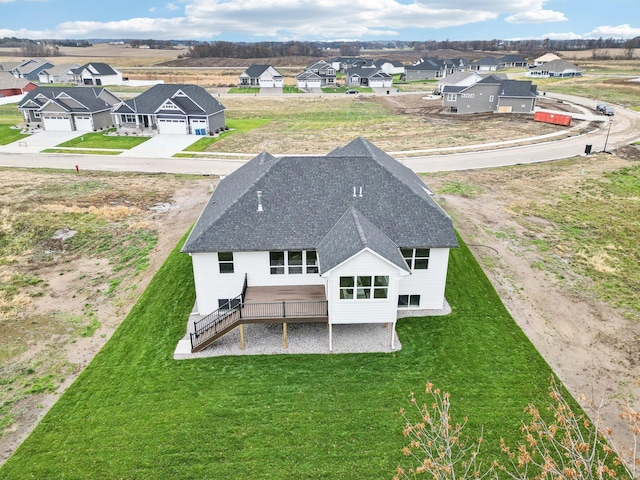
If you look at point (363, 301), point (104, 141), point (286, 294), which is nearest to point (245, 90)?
point (104, 141)

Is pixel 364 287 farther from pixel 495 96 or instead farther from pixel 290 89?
pixel 290 89

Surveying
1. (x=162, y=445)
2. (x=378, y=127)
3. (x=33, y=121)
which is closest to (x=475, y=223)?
(x=162, y=445)

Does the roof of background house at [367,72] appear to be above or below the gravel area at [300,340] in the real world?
above

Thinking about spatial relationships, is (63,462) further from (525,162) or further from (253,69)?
(253,69)

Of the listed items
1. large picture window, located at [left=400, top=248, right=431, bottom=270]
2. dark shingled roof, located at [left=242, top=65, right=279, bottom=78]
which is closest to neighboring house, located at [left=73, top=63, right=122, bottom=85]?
dark shingled roof, located at [left=242, top=65, right=279, bottom=78]

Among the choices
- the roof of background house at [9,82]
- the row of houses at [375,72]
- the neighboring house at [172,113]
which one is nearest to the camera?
the neighboring house at [172,113]

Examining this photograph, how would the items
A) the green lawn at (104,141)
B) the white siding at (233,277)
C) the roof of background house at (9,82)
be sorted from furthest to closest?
the roof of background house at (9,82)
the green lawn at (104,141)
the white siding at (233,277)

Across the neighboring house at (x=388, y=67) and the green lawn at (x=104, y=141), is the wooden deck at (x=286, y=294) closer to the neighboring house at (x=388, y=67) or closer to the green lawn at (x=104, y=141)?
the green lawn at (x=104, y=141)

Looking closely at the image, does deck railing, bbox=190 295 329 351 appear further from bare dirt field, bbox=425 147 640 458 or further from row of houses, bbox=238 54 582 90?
row of houses, bbox=238 54 582 90

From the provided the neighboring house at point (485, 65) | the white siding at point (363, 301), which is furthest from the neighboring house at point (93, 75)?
the white siding at point (363, 301)
